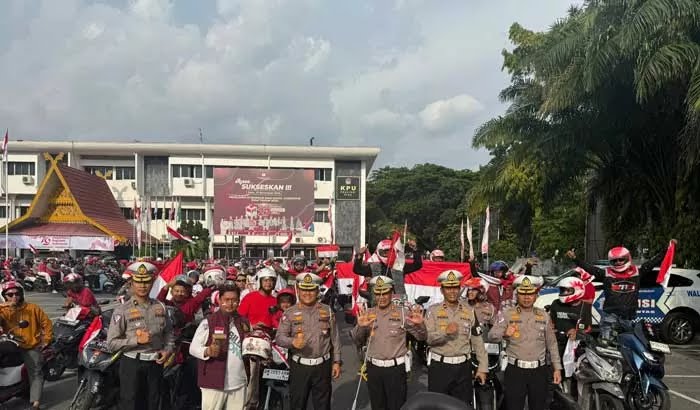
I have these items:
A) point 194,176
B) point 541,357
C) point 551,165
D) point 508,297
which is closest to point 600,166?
point 551,165

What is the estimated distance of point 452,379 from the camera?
5.46 metres

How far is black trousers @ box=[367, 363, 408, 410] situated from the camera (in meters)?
5.40

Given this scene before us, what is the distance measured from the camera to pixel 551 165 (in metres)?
16.2

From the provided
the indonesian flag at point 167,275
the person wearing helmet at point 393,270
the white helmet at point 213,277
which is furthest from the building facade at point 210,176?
the indonesian flag at point 167,275

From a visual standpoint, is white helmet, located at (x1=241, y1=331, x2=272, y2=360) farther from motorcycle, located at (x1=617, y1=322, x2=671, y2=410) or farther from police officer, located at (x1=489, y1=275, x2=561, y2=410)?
motorcycle, located at (x1=617, y1=322, x2=671, y2=410)

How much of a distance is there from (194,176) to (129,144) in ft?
19.4

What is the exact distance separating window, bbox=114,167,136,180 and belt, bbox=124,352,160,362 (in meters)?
51.0

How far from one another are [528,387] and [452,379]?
2.33 ft

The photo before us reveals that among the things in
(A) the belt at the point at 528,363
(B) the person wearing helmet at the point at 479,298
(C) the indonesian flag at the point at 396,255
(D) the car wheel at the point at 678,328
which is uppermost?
(C) the indonesian flag at the point at 396,255

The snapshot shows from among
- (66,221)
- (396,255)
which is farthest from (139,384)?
(66,221)

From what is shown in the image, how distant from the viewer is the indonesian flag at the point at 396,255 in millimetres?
7270

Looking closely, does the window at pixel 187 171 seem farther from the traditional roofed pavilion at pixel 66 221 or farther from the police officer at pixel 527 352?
the police officer at pixel 527 352

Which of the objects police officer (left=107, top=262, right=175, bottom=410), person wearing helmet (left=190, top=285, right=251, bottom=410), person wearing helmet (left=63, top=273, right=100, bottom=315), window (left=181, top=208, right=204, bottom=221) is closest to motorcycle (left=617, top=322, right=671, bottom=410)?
person wearing helmet (left=190, top=285, right=251, bottom=410)

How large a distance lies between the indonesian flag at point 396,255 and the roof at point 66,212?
102 ft
